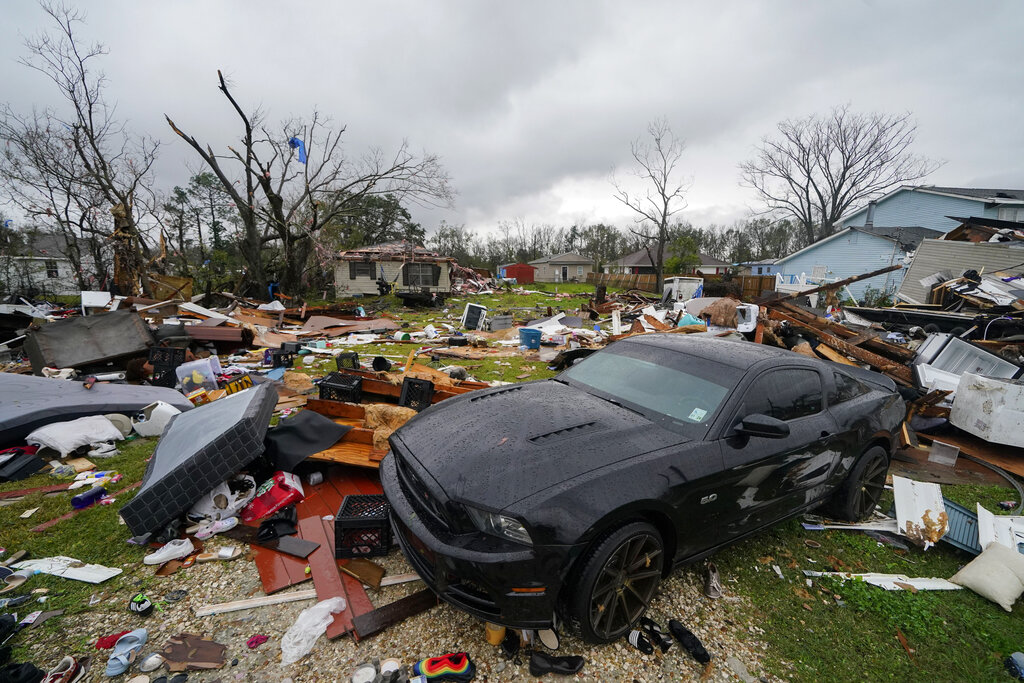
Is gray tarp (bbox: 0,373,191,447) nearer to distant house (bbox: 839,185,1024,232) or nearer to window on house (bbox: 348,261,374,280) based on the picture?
window on house (bbox: 348,261,374,280)

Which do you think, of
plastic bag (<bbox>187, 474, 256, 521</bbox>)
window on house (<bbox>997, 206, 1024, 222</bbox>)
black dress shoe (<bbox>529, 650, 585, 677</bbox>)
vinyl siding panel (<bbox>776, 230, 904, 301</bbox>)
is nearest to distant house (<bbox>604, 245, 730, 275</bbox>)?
vinyl siding panel (<bbox>776, 230, 904, 301</bbox>)

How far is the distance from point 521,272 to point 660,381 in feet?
158

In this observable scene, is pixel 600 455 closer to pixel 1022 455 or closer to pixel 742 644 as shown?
pixel 742 644

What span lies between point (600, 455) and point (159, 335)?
382 inches

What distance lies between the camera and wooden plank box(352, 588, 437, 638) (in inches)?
87.3

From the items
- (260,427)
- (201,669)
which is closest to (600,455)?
(201,669)

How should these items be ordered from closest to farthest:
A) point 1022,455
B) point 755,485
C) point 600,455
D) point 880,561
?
1. point 600,455
2. point 755,485
3. point 880,561
4. point 1022,455

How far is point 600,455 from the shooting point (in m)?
2.16

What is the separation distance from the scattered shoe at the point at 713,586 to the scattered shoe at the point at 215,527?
138 inches

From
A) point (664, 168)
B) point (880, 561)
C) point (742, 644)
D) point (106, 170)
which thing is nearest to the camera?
point (742, 644)

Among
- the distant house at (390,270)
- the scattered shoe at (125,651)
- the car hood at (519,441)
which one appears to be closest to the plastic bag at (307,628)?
the scattered shoe at (125,651)

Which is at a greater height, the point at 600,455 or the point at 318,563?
the point at 600,455

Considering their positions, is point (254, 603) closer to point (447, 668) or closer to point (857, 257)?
point (447, 668)

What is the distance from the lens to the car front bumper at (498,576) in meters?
1.85
